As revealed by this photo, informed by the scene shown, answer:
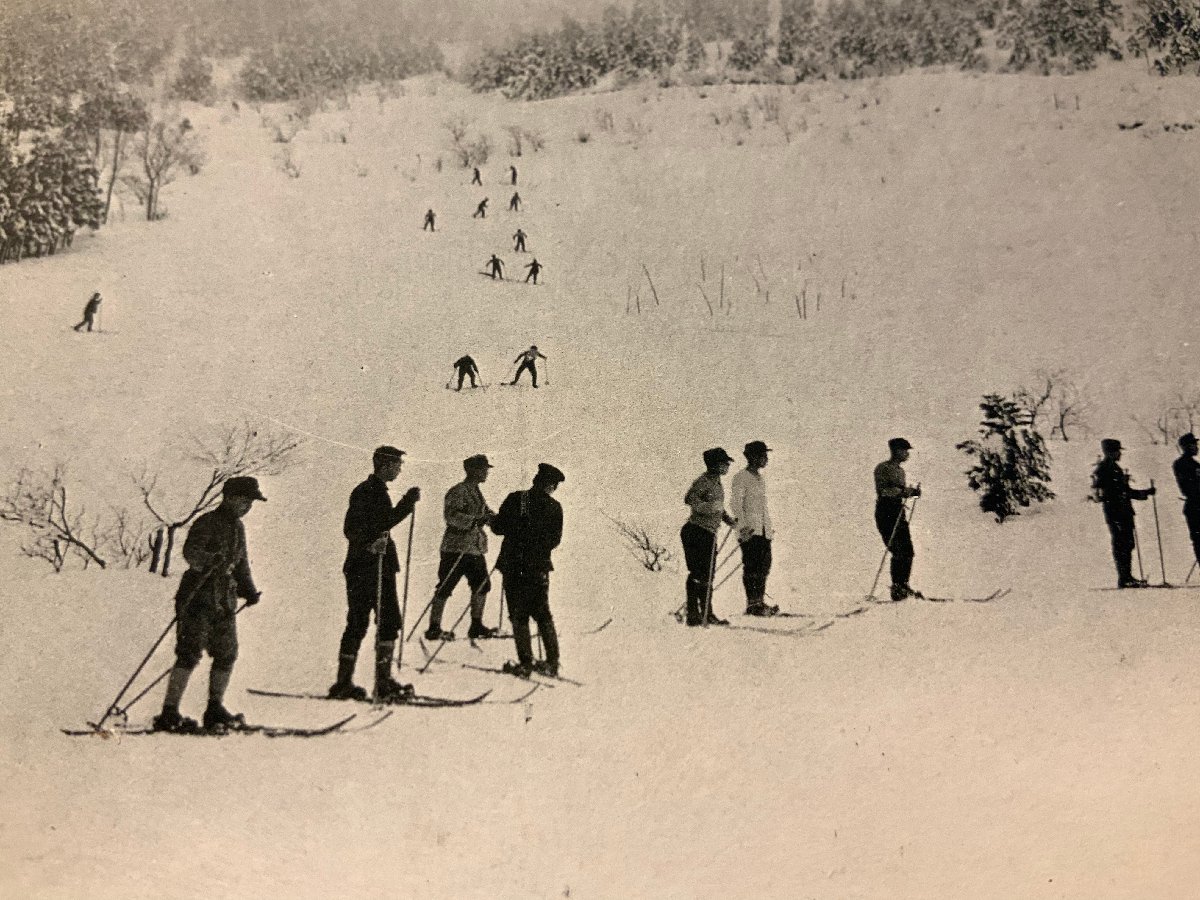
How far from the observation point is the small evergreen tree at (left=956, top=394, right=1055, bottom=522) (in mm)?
5500

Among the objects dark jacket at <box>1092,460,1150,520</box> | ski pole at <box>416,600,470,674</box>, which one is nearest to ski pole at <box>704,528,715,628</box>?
ski pole at <box>416,600,470,674</box>

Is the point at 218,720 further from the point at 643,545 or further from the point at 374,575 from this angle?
the point at 643,545

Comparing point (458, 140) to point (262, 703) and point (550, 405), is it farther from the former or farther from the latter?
point (262, 703)

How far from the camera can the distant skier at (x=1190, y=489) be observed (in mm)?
5480

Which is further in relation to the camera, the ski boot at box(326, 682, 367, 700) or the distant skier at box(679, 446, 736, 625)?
the distant skier at box(679, 446, 736, 625)

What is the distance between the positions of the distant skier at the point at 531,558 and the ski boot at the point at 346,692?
725 mm

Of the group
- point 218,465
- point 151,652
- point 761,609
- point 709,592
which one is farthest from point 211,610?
point 761,609

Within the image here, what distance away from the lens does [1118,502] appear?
546cm

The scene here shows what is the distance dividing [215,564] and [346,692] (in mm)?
869

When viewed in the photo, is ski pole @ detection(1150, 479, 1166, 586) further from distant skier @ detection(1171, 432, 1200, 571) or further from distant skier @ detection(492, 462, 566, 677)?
distant skier @ detection(492, 462, 566, 677)

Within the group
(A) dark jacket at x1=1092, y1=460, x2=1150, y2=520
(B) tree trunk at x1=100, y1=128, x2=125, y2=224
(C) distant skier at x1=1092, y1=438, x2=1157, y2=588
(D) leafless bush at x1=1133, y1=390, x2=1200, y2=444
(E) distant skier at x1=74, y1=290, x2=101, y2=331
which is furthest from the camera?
(B) tree trunk at x1=100, y1=128, x2=125, y2=224

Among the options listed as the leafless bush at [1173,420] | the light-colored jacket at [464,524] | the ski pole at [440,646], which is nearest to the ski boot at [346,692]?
the ski pole at [440,646]

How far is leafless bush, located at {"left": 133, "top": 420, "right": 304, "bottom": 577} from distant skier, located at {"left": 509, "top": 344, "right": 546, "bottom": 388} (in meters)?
1.33

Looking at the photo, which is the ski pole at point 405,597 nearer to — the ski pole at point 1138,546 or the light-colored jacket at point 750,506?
the light-colored jacket at point 750,506
